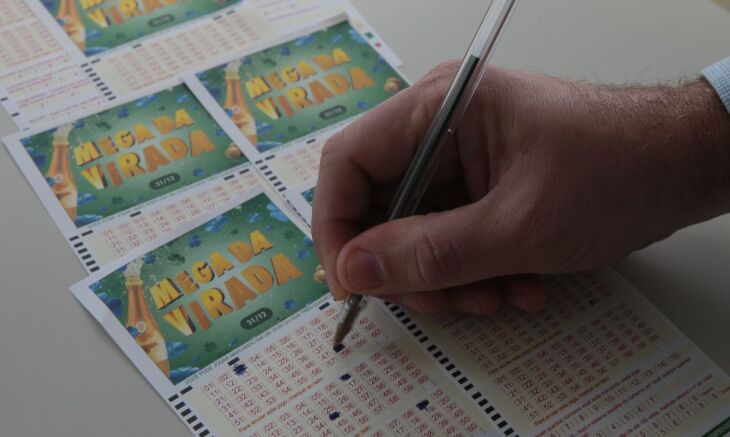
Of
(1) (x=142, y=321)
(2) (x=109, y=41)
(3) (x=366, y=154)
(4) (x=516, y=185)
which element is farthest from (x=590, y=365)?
(2) (x=109, y=41)

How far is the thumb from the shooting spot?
2.59ft

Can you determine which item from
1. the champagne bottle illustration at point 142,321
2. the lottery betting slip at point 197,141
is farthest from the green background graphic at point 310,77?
the champagne bottle illustration at point 142,321

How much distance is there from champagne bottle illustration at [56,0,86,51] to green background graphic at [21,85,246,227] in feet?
0.42

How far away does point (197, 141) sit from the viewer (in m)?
0.97

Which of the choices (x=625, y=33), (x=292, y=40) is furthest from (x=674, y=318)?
(x=292, y=40)

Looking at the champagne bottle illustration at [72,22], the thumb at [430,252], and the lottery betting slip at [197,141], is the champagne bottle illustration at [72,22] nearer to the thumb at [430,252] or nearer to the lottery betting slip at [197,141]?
the lottery betting slip at [197,141]

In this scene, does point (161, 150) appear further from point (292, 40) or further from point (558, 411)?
point (558, 411)

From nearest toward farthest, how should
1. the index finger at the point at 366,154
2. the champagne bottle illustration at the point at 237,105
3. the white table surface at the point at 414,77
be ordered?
the white table surface at the point at 414,77
the index finger at the point at 366,154
the champagne bottle illustration at the point at 237,105

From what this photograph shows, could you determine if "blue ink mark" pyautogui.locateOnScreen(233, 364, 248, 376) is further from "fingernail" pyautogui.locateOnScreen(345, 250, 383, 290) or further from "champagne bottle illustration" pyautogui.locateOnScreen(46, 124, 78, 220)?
"champagne bottle illustration" pyautogui.locateOnScreen(46, 124, 78, 220)

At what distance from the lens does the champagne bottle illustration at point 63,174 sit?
0.91 meters

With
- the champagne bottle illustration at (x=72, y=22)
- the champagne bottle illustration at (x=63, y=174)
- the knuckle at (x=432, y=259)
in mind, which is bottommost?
the champagne bottle illustration at (x=63, y=174)

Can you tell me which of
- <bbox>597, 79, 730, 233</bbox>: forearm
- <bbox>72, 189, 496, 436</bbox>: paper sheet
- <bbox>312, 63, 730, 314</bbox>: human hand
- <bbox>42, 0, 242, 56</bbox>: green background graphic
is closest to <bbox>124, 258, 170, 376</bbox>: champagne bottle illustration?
<bbox>72, 189, 496, 436</bbox>: paper sheet

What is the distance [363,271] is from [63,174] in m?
0.35

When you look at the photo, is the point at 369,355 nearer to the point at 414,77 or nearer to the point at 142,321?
the point at 142,321
